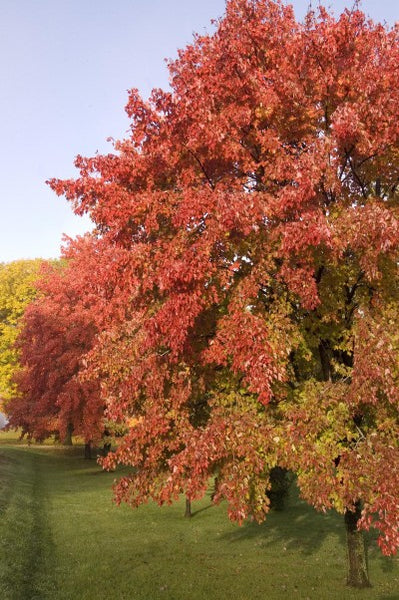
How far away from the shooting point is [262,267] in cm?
870

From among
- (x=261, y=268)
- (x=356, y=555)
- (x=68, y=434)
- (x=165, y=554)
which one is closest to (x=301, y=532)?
(x=165, y=554)

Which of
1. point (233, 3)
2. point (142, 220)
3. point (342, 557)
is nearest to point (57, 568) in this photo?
point (342, 557)

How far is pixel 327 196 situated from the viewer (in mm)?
10133

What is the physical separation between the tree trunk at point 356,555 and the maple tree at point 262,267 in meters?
0.04

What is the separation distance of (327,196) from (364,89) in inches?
87.7

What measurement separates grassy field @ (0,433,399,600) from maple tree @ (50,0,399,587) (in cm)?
246

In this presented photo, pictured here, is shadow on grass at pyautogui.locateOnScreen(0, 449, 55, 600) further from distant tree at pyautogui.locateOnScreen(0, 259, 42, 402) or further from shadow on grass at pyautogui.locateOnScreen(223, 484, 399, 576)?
distant tree at pyautogui.locateOnScreen(0, 259, 42, 402)

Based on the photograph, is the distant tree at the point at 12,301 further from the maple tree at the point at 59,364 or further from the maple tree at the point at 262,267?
the maple tree at the point at 262,267

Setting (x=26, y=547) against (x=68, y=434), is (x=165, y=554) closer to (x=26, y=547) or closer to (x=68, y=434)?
(x=26, y=547)

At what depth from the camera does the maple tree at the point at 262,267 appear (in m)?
7.74

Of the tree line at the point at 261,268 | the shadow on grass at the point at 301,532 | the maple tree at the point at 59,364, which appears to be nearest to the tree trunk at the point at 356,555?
the tree line at the point at 261,268

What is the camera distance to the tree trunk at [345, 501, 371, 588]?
35.8 ft

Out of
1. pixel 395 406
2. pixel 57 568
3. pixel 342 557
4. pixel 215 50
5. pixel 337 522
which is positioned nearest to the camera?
pixel 395 406

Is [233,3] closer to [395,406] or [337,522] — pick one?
[395,406]
